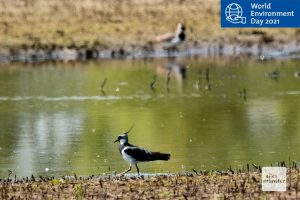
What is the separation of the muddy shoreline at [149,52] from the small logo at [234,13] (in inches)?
181

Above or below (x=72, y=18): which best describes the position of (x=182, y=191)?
below

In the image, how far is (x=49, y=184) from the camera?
17.6 m

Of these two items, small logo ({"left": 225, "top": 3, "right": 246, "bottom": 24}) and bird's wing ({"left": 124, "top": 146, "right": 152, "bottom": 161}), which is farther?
small logo ({"left": 225, "top": 3, "right": 246, "bottom": 24})

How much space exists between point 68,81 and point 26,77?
2.50 metres

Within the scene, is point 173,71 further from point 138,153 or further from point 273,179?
point 273,179

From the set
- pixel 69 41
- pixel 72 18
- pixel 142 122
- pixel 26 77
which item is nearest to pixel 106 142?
pixel 142 122

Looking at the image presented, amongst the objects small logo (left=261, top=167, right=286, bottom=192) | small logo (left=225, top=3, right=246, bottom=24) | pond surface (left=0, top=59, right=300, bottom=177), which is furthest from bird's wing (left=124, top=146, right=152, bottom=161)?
small logo (left=225, top=3, right=246, bottom=24)

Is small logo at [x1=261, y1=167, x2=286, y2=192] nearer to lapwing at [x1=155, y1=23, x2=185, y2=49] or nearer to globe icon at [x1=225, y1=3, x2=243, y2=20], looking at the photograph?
globe icon at [x1=225, y1=3, x2=243, y2=20]

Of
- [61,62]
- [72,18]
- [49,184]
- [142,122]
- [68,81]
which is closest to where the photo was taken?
[49,184]

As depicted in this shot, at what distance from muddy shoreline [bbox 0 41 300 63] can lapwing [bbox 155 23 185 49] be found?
0.71m

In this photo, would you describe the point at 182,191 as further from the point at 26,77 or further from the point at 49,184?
the point at 26,77

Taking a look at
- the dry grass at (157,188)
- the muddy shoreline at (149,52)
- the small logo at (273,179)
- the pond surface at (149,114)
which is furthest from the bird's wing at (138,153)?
the muddy shoreline at (149,52)

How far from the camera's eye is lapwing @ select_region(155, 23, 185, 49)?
177 feet

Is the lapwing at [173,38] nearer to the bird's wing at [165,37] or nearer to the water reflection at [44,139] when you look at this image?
the bird's wing at [165,37]
